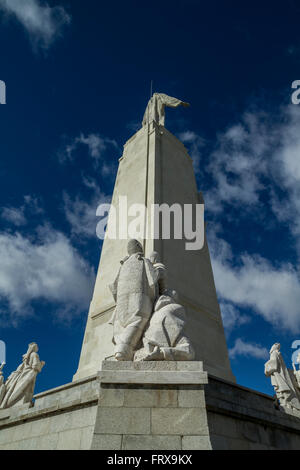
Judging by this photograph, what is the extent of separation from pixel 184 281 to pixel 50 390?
645cm

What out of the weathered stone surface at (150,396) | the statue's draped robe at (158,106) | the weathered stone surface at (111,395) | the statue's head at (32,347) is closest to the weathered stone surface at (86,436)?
the weathered stone surface at (111,395)

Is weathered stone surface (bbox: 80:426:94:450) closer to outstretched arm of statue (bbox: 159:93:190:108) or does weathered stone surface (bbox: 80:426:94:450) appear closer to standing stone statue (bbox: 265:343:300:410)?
standing stone statue (bbox: 265:343:300:410)

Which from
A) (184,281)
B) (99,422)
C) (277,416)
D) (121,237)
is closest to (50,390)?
(99,422)

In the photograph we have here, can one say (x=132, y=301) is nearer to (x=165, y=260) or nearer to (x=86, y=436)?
(x=86, y=436)

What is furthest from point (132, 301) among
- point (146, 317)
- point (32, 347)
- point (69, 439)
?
point (32, 347)

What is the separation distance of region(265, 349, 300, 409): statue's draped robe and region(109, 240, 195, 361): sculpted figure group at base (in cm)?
522

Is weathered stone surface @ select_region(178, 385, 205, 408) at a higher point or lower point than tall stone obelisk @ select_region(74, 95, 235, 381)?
lower

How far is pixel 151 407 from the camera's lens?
4.99 metres

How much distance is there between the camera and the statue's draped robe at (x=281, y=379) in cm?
959

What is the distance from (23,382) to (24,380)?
0.06 meters

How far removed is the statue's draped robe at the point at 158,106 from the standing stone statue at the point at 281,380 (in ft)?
47.1

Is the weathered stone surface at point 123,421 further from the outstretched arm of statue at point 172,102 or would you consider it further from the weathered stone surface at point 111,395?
the outstretched arm of statue at point 172,102

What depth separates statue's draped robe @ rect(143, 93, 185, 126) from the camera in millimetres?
20045

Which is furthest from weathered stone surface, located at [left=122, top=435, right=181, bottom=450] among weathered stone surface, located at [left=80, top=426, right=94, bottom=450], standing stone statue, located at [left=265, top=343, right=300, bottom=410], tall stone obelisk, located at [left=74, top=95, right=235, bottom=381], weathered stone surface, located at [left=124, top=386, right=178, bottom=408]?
standing stone statue, located at [left=265, top=343, right=300, bottom=410]
